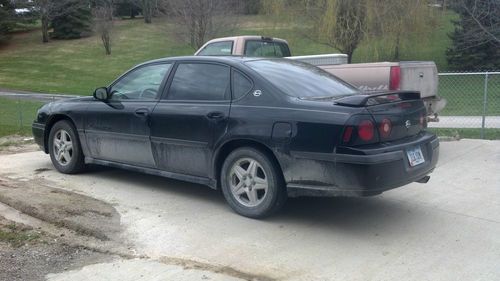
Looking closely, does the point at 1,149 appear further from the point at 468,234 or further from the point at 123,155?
the point at 468,234

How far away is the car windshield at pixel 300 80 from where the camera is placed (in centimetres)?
541

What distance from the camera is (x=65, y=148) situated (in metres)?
7.18

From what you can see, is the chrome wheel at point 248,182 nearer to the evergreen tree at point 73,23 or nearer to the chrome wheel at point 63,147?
the chrome wheel at point 63,147

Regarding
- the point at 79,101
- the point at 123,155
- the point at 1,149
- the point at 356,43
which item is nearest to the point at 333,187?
the point at 123,155

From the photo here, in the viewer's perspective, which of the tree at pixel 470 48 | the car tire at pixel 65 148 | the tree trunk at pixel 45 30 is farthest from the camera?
the tree trunk at pixel 45 30

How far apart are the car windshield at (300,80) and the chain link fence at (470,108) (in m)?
5.26

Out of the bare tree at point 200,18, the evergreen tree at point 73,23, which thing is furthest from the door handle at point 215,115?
the evergreen tree at point 73,23

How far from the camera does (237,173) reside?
17.8 feet

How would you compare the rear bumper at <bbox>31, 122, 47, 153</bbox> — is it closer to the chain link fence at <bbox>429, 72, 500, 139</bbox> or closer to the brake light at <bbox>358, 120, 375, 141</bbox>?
the brake light at <bbox>358, 120, 375, 141</bbox>

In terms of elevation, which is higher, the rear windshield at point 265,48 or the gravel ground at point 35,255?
the rear windshield at point 265,48

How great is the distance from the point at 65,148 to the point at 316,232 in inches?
145

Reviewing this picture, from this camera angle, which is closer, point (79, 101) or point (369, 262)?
point (369, 262)

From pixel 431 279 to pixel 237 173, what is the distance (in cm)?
207

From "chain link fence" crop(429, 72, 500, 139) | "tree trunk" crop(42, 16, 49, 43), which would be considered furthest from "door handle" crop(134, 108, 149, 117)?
"tree trunk" crop(42, 16, 49, 43)
